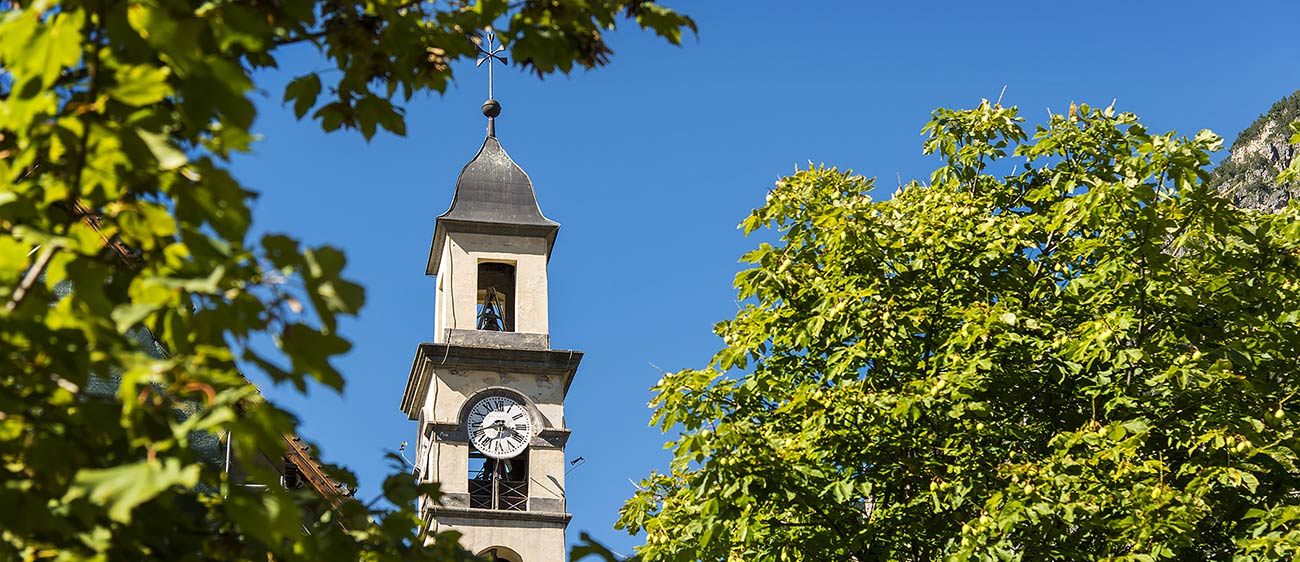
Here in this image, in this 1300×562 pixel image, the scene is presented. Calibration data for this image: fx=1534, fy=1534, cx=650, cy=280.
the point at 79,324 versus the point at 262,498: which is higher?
the point at 79,324

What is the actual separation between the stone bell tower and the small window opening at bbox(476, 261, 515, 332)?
3cm

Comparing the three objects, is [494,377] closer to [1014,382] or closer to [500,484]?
[500,484]

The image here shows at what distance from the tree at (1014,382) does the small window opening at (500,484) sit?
2104 centimetres

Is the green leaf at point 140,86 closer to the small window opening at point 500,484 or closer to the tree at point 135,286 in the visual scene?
the tree at point 135,286

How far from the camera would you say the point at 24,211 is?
4035mm

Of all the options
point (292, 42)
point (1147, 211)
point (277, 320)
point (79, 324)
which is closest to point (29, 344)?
point (79, 324)

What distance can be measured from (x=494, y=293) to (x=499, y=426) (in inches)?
168

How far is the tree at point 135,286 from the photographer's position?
386cm

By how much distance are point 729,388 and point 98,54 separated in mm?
9526

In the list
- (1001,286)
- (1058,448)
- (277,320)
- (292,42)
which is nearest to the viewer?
(277,320)

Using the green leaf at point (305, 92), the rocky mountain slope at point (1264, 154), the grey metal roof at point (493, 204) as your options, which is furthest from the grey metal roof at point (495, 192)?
the rocky mountain slope at point (1264, 154)

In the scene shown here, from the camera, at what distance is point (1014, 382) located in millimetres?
13016

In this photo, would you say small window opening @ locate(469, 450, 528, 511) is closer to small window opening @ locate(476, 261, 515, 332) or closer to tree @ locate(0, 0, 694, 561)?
small window opening @ locate(476, 261, 515, 332)

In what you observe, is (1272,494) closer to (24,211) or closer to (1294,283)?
(1294,283)
